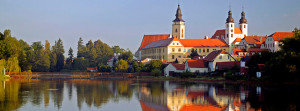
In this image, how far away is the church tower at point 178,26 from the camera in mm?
96625

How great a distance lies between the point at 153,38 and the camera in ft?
343

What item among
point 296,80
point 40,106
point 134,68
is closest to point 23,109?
point 40,106

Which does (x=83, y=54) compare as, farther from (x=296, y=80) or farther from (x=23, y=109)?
(x=23, y=109)

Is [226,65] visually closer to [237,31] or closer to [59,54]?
[237,31]

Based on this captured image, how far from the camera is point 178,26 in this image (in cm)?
9719

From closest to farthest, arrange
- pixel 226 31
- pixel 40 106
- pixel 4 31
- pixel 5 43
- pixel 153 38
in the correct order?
pixel 40 106
pixel 5 43
pixel 4 31
pixel 226 31
pixel 153 38

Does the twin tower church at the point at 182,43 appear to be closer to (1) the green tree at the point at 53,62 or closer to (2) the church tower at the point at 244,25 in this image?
(2) the church tower at the point at 244,25

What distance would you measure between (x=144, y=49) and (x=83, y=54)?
630 inches

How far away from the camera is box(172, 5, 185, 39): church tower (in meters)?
96.6

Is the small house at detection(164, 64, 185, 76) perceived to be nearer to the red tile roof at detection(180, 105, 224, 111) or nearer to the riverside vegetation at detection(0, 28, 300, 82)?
the riverside vegetation at detection(0, 28, 300, 82)

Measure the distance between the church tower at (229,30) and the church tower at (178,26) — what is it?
1055cm

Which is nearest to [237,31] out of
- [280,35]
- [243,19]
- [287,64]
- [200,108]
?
[243,19]

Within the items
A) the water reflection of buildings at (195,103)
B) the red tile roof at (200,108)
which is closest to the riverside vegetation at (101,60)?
the water reflection of buildings at (195,103)

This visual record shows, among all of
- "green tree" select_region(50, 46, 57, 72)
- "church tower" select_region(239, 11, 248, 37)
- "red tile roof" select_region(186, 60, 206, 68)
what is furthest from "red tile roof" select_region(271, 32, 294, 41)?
"green tree" select_region(50, 46, 57, 72)
